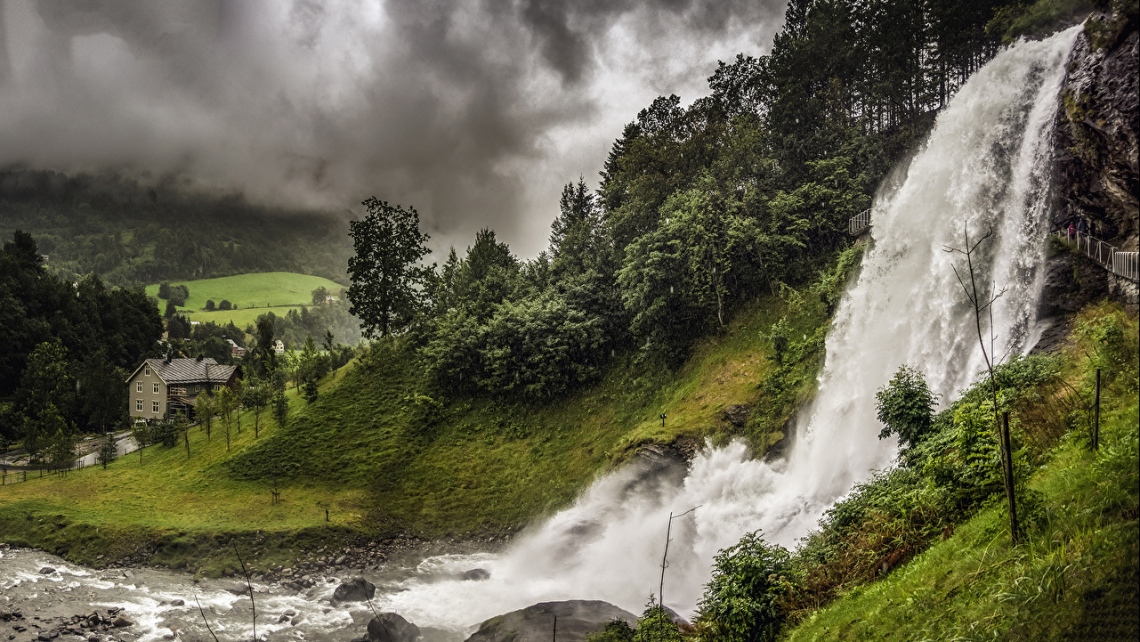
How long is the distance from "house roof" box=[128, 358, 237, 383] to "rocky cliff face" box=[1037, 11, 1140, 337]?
223 ft

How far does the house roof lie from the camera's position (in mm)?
61281

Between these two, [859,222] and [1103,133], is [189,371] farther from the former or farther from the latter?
[1103,133]

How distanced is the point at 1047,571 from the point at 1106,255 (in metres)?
12.1

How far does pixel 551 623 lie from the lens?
17.1 meters

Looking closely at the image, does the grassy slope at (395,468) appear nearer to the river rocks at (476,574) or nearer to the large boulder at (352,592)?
the river rocks at (476,574)

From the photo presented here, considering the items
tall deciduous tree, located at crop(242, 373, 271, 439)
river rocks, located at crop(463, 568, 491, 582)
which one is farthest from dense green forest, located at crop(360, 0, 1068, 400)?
river rocks, located at crop(463, 568, 491, 582)

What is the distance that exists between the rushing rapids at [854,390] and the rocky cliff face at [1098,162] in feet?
2.67

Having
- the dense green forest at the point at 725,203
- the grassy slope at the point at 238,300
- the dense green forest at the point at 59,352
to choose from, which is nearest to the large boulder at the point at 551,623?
the dense green forest at the point at 725,203

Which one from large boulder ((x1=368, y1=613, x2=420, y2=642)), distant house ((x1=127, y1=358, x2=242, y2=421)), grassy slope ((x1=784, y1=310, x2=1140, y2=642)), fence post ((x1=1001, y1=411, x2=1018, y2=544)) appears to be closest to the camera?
grassy slope ((x1=784, y1=310, x2=1140, y2=642))

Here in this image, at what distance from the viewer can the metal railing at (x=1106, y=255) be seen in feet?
44.8

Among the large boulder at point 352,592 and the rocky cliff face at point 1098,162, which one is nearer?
the rocky cliff face at point 1098,162

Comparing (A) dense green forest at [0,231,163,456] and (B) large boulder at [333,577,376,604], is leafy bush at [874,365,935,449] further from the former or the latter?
(A) dense green forest at [0,231,163,456]

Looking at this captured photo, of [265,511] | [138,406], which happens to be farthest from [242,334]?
[265,511]

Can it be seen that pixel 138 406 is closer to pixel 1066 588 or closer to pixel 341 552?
pixel 341 552
